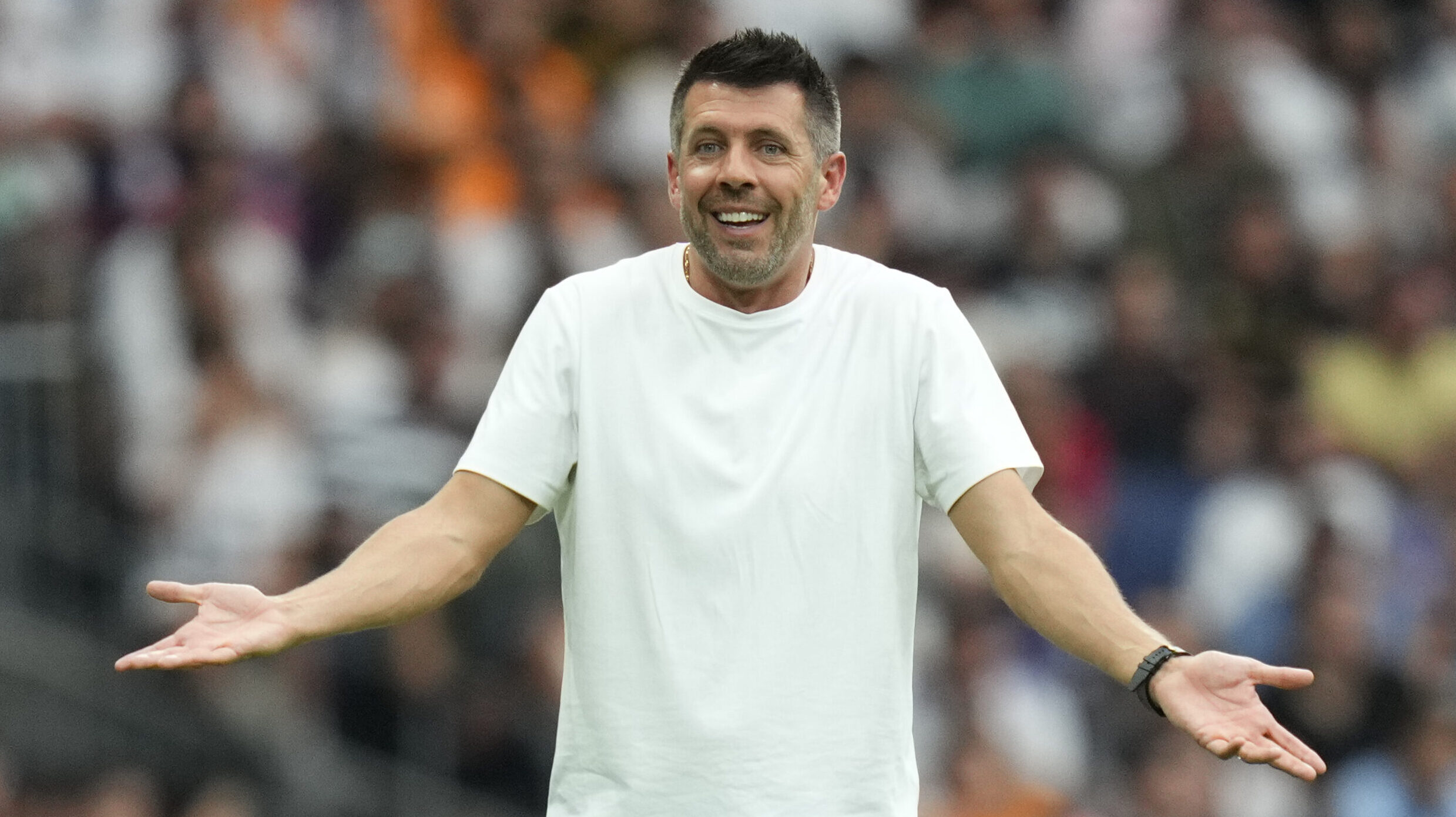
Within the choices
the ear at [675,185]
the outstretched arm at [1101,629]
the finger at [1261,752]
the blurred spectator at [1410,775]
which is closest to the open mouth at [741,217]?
the ear at [675,185]

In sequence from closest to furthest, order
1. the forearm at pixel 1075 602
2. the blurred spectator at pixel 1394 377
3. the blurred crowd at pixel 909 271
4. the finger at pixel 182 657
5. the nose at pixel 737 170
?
the finger at pixel 182 657 < the forearm at pixel 1075 602 < the nose at pixel 737 170 < the blurred crowd at pixel 909 271 < the blurred spectator at pixel 1394 377

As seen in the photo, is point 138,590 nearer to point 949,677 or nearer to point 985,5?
point 949,677

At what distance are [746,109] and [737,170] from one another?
12 cm

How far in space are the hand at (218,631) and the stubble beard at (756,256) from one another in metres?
1.01

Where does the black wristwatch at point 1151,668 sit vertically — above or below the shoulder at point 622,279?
below

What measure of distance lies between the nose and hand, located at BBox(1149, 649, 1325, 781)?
114 cm

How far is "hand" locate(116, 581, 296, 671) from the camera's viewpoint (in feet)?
12.1

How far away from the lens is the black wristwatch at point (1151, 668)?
373 centimetres

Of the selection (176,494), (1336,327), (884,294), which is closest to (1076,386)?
(1336,327)

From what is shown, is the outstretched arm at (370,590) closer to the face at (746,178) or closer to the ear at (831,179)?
the face at (746,178)

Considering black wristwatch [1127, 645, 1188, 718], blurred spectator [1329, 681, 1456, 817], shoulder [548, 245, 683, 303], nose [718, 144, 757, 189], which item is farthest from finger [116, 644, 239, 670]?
blurred spectator [1329, 681, 1456, 817]

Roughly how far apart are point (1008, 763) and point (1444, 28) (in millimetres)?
5398

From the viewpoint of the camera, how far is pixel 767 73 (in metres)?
3.99

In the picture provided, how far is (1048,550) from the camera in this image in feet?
12.8
